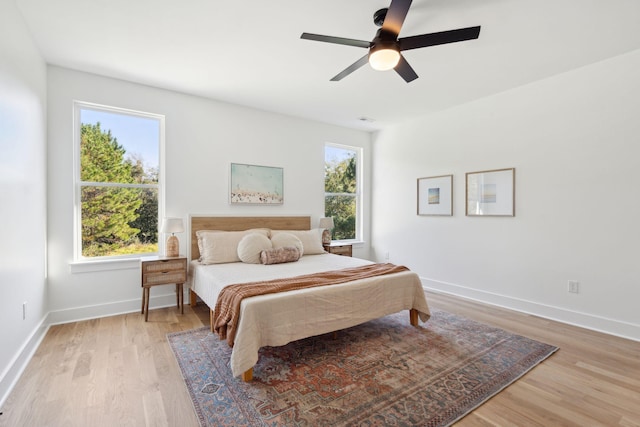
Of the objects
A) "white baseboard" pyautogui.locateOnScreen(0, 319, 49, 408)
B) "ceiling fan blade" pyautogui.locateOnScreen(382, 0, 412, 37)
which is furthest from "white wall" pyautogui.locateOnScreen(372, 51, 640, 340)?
"white baseboard" pyautogui.locateOnScreen(0, 319, 49, 408)

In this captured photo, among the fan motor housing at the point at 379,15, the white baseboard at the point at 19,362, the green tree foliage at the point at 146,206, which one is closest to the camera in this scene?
the white baseboard at the point at 19,362

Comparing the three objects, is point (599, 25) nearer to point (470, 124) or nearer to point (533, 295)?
point (470, 124)

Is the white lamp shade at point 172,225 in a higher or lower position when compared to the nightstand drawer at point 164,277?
higher

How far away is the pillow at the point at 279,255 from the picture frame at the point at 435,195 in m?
2.17

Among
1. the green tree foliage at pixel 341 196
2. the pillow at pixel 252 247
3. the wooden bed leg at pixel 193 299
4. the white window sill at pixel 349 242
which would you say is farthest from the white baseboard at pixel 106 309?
the green tree foliage at pixel 341 196

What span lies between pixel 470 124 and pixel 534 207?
1.35 m

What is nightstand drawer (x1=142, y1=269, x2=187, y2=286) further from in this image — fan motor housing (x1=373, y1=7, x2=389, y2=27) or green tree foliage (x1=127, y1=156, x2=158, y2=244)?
fan motor housing (x1=373, y1=7, x2=389, y2=27)

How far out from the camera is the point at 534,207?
3.44 meters

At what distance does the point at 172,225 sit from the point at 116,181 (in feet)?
2.79

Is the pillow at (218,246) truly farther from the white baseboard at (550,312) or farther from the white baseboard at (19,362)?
the white baseboard at (550,312)

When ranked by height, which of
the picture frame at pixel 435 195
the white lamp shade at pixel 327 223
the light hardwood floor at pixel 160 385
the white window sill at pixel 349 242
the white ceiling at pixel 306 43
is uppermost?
the white ceiling at pixel 306 43

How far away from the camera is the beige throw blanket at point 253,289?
2187mm

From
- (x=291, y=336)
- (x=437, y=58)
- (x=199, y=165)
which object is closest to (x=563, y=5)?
(x=437, y=58)

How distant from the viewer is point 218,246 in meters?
3.55
